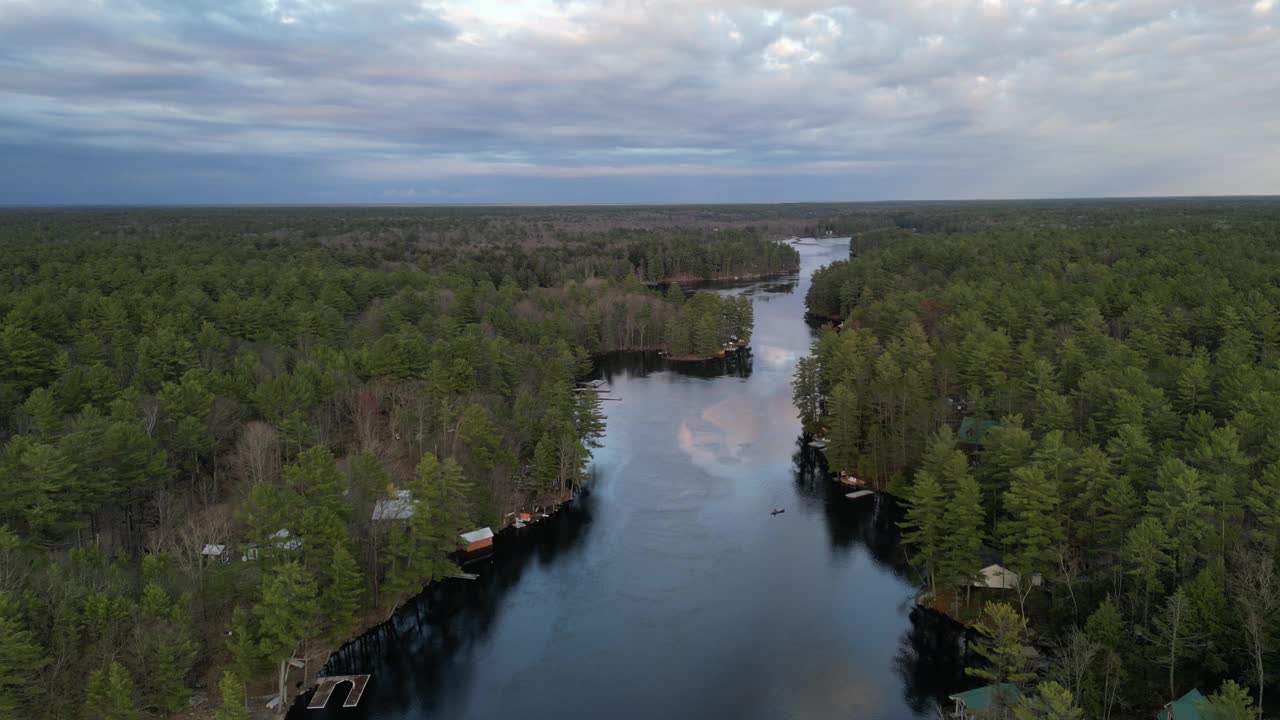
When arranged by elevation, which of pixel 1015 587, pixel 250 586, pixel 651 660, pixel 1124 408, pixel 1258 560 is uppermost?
pixel 1124 408

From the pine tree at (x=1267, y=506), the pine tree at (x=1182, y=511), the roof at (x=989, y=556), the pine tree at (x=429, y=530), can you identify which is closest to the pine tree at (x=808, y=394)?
the roof at (x=989, y=556)

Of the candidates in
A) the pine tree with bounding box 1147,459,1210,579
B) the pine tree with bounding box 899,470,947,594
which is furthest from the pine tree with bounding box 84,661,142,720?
the pine tree with bounding box 1147,459,1210,579

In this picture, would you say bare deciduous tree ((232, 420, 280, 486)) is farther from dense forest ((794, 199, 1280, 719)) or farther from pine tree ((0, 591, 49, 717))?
dense forest ((794, 199, 1280, 719))

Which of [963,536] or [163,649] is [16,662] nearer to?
[163,649]

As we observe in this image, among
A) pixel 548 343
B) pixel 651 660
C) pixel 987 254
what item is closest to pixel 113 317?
pixel 548 343

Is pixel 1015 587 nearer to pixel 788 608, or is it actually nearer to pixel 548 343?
pixel 788 608

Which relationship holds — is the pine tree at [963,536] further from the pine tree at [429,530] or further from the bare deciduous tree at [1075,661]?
the pine tree at [429,530]
